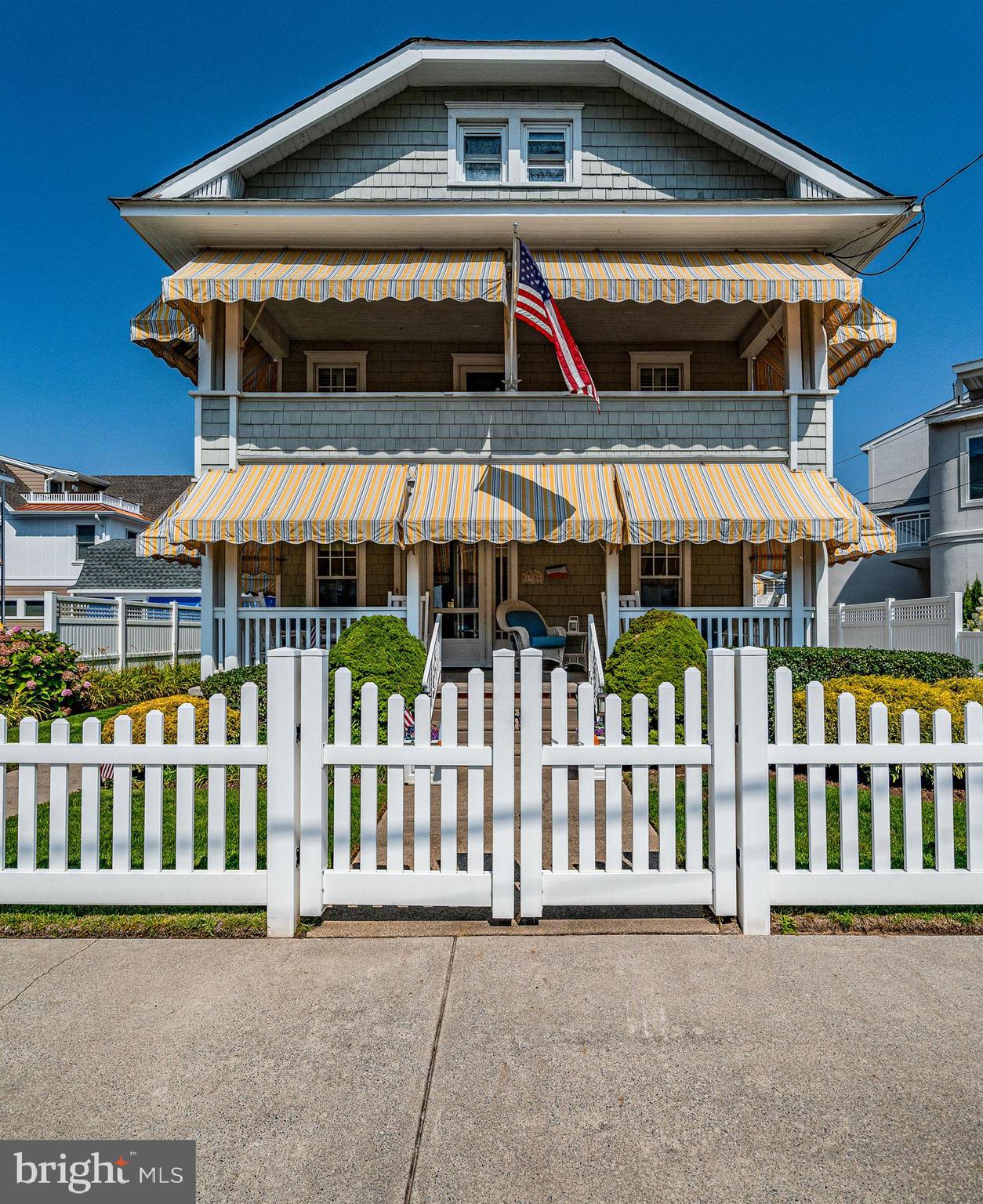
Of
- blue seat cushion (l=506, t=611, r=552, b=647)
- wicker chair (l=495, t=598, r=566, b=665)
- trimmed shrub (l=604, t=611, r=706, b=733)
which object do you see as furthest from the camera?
blue seat cushion (l=506, t=611, r=552, b=647)

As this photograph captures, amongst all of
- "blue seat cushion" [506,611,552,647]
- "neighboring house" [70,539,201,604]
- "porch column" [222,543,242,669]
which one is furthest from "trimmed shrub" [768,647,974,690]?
"neighboring house" [70,539,201,604]

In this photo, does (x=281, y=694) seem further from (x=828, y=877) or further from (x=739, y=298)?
(x=739, y=298)

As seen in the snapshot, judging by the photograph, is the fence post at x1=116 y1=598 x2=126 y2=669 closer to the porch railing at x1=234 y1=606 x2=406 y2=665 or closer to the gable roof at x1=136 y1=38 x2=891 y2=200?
the porch railing at x1=234 y1=606 x2=406 y2=665

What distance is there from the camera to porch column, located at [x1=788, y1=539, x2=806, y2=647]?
11.1 metres

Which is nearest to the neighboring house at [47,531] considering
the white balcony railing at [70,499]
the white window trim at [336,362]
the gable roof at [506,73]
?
the white balcony railing at [70,499]

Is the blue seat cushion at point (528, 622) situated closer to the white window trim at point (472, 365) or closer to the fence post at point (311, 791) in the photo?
the white window trim at point (472, 365)

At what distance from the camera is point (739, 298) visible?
10.6 metres

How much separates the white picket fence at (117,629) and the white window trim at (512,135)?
9543 mm

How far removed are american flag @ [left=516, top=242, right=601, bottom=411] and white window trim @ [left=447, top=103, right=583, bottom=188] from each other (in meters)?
3.64

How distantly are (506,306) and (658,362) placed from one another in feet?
13.3

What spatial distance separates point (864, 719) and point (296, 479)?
26.6 ft

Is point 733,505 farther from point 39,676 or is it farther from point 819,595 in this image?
point 39,676

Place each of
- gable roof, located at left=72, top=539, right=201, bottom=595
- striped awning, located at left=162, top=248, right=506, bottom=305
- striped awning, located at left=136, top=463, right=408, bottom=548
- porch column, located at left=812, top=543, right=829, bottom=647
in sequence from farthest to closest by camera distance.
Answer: gable roof, located at left=72, top=539, right=201, bottom=595, porch column, located at left=812, top=543, right=829, bottom=647, striped awning, located at left=162, top=248, right=506, bottom=305, striped awning, located at left=136, top=463, right=408, bottom=548

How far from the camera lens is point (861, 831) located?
18.0 ft
